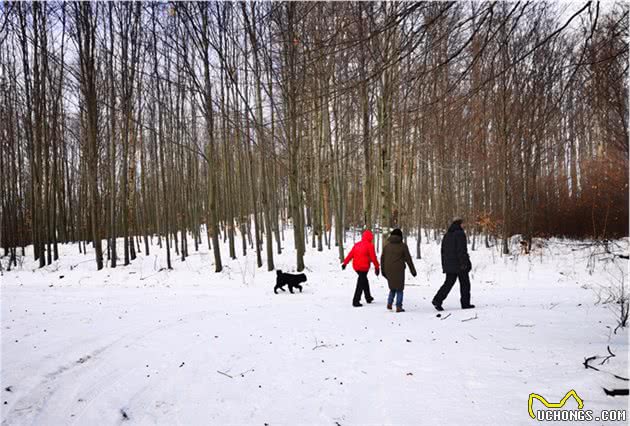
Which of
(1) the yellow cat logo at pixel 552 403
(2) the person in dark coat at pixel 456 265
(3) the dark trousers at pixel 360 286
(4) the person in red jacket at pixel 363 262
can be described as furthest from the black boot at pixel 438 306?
(1) the yellow cat logo at pixel 552 403

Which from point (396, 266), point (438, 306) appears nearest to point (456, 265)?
point (438, 306)

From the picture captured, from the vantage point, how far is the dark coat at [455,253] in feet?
21.5

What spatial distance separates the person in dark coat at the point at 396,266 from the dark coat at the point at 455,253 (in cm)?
66

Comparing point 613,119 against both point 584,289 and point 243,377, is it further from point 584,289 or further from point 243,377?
point 243,377

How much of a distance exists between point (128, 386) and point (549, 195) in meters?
20.2

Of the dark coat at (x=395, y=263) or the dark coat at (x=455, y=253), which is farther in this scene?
the dark coat at (x=395, y=263)

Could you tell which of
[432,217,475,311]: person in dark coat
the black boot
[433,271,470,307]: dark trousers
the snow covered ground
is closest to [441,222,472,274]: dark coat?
[432,217,475,311]: person in dark coat

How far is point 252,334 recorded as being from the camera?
17.5ft

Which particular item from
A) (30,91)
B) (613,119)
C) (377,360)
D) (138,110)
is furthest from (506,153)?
(30,91)

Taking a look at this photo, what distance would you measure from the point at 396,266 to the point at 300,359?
10.5 ft

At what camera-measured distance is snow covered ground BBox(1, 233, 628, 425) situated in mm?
3078

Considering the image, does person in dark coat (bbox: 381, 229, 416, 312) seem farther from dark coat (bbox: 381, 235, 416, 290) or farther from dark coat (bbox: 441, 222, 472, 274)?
dark coat (bbox: 441, 222, 472, 274)
